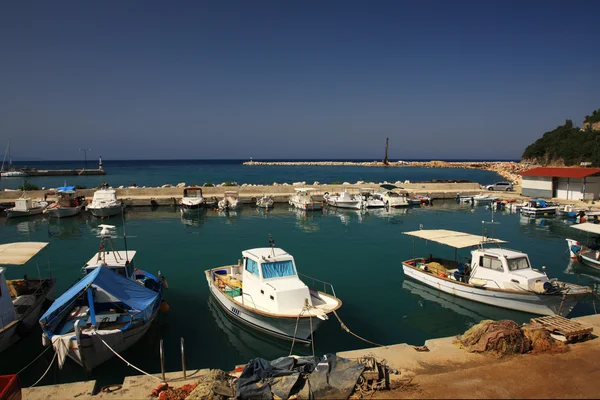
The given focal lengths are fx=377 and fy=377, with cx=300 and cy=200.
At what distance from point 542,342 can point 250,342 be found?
31.7 ft

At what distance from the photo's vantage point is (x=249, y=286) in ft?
49.7

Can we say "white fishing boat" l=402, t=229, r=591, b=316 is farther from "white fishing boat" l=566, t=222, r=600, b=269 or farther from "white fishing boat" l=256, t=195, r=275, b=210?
"white fishing boat" l=256, t=195, r=275, b=210

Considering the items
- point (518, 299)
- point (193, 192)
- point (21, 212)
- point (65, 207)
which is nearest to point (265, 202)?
point (193, 192)

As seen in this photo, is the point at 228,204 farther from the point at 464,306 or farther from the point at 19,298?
the point at 464,306

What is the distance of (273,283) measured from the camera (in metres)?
14.3

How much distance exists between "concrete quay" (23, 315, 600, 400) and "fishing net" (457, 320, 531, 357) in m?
0.22

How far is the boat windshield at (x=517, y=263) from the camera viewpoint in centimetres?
1713

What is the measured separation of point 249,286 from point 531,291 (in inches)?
471

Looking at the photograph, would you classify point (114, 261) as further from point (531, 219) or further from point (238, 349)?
point (531, 219)

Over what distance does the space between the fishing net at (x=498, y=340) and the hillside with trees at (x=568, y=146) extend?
8105cm

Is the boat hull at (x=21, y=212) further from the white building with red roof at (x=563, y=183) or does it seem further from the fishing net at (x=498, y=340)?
the white building with red roof at (x=563, y=183)

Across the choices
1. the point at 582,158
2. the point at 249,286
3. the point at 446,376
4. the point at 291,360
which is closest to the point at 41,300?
the point at 249,286

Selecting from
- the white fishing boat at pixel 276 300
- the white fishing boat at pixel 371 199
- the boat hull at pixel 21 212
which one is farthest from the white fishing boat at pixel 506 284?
the boat hull at pixel 21 212

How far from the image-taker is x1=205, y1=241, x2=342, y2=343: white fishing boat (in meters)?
13.3
